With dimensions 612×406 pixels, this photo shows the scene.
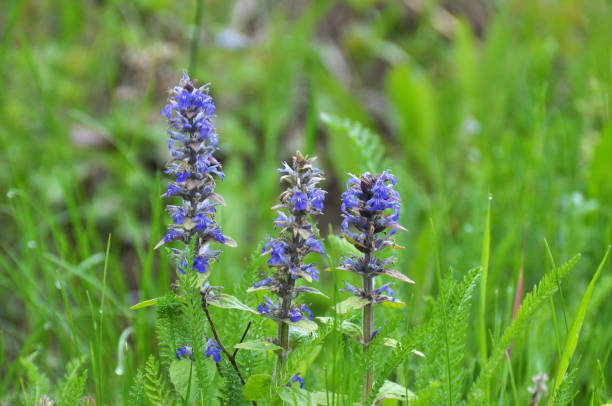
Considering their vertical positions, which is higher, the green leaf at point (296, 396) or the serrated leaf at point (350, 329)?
the serrated leaf at point (350, 329)

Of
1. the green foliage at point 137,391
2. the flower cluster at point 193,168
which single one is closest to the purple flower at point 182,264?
the flower cluster at point 193,168

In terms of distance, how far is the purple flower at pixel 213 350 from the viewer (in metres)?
1.30

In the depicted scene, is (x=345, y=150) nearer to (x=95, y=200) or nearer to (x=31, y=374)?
(x=95, y=200)

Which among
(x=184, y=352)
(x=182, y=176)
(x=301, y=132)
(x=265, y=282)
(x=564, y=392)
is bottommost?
(x=564, y=392)

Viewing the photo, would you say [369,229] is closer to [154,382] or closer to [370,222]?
[370,222]

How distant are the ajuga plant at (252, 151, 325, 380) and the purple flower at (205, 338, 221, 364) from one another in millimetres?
140

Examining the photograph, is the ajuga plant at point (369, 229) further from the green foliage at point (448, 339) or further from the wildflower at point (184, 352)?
the wildflower at point (184, 352)

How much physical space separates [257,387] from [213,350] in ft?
0.49

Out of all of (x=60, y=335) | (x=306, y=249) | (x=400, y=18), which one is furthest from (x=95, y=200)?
(x=400, y=18)

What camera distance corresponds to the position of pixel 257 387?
3.99ft

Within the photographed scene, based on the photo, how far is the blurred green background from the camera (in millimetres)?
2336

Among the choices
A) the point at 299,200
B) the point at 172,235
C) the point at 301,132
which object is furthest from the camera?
the point at 301,132

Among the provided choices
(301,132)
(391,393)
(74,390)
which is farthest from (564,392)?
(301,132)

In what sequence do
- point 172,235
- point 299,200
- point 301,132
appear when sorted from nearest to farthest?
point 299,200
point 172,235
point 301,132
